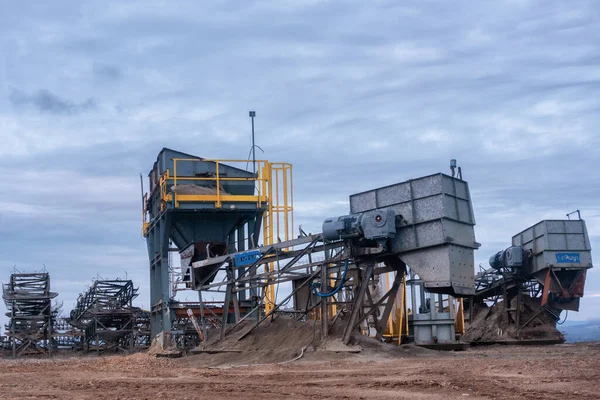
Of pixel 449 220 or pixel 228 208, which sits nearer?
pixel 449 220

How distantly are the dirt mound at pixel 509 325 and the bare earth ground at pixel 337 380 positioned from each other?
13.6 metres

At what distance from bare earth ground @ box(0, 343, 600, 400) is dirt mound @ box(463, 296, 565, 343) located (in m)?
13.6

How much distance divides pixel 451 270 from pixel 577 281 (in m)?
15.0

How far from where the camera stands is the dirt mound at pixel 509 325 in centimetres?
3441

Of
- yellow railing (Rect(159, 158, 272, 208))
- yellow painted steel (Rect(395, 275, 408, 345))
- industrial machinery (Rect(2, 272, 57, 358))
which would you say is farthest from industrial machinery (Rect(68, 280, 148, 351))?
yellow painted steel (Rect(395, 275, 408, 345))

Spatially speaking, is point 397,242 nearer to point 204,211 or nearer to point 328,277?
point 328,277

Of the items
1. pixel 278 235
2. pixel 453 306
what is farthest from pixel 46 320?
pixel 453 306

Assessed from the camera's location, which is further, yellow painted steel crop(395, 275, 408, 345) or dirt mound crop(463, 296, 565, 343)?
dirt mound crop(463, 296, 565, 343)

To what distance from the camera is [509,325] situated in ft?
118

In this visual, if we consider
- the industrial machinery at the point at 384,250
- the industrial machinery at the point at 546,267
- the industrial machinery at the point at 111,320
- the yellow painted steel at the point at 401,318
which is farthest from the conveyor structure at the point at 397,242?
the industrial machinery at the point at 111,320

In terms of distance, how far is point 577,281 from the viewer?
34.0 metres

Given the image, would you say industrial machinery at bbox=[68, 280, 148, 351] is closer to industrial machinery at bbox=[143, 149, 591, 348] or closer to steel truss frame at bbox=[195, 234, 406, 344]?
industrial machinery at bbox=[143, 149, 591, 348]

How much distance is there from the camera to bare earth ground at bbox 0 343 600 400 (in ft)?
43.9

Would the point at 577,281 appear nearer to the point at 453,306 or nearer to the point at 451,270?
the point at 453,306
